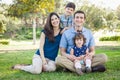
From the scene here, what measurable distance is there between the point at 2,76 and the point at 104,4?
28963 millimetres

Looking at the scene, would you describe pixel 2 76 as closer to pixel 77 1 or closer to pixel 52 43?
pixel 52 43

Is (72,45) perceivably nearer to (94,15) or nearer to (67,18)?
(67,18)

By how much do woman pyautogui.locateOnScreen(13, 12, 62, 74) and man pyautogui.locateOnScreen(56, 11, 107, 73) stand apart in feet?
0.76

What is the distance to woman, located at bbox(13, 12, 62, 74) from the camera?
5609 mm

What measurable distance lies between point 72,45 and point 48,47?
1.76 feet

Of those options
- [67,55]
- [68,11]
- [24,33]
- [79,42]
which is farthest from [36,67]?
[24,33]

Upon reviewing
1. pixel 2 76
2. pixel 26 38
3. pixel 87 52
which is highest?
pixel 87 52

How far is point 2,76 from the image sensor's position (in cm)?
523

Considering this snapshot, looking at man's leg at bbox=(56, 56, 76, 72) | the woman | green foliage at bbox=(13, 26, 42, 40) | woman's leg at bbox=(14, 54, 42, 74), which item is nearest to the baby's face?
man's leg at bbox=(56, 56, 76, 72)

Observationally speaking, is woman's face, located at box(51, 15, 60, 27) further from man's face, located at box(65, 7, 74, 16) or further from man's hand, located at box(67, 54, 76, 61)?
man's hand, located at box(67, 54, 76, 61)

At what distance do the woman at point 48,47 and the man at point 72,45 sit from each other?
0.23 metres

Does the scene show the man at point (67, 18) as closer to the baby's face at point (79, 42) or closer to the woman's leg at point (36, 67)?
the baby's face at point (79, 42)

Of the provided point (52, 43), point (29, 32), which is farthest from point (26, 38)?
point (52, 43)

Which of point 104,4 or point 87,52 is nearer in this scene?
point 87,52
